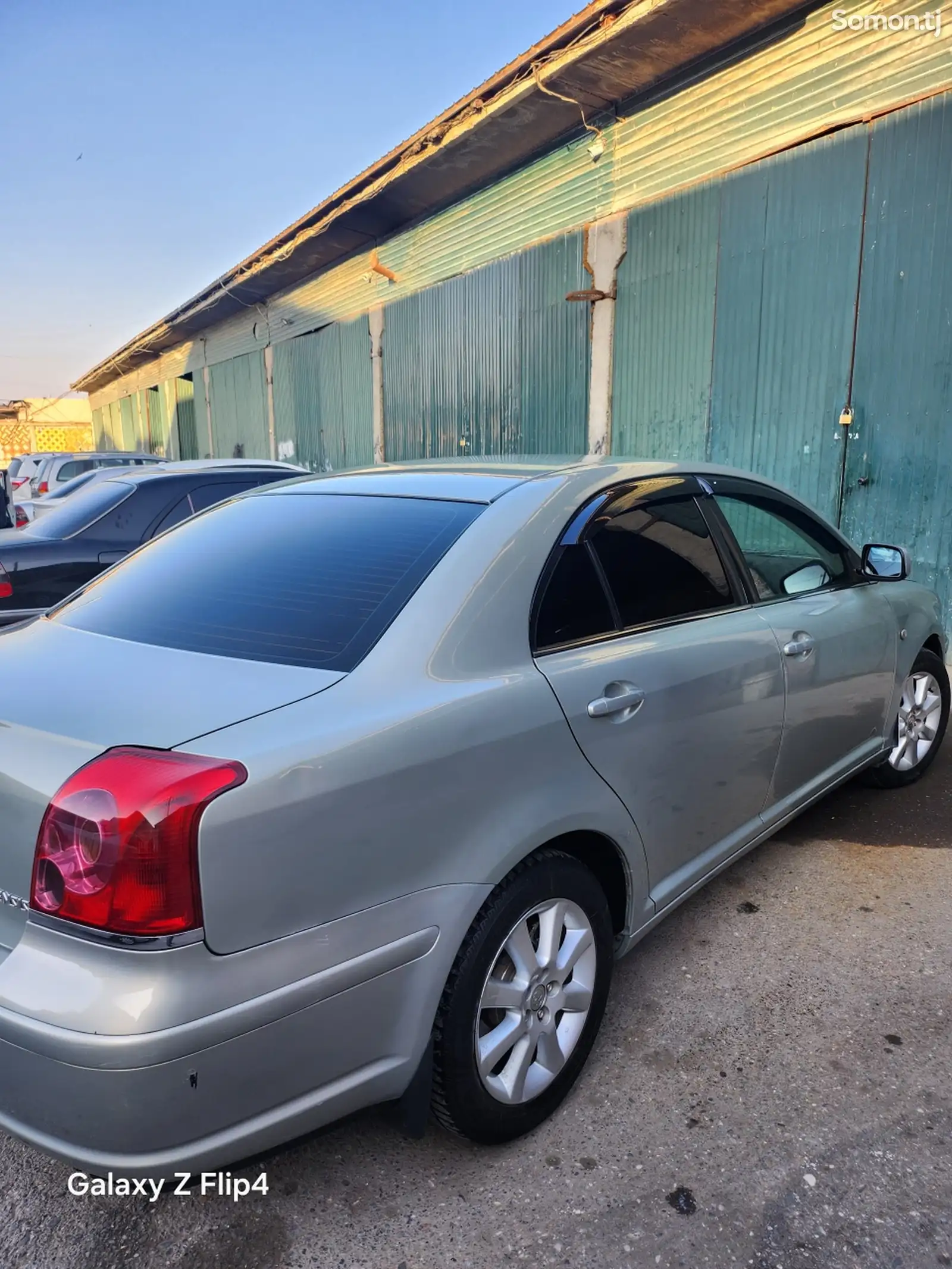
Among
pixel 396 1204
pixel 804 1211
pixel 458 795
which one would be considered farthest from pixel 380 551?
pixel 804 1211

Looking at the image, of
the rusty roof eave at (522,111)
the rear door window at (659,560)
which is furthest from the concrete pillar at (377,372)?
the rear door window at (659,560)

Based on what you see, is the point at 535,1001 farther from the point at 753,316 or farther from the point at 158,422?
the point at 158,422

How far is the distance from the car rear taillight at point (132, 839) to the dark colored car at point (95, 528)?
442cm

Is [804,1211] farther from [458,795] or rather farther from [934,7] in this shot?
[934,7]

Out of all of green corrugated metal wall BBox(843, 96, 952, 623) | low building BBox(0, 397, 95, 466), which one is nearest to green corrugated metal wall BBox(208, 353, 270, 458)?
green corrugated metal wall BBox(843, 96, 952, 623)

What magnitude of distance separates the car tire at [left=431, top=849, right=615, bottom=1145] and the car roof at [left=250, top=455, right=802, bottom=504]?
1017 mm

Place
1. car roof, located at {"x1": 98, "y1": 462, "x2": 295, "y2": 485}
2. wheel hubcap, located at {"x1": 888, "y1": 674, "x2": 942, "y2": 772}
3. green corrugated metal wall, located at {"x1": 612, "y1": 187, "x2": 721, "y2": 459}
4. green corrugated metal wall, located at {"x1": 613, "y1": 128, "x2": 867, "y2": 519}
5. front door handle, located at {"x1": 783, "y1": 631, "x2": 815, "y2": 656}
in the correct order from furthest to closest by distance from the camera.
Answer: green corrugated metal wall, located at {"x1": 612, "y1": 187, "x2": 721, "y2": 459} → green corrugated metal wall, located at {"x1": 613, "y1": 128, "x2": 867, "y2": 519} → car roof, located at {"x1": 98, "y1": 462, "x2": 295, "y2": 485} → wheel hubcap, located at {"x1": 888, "y1": 674, "x2": 942, "y2": 772} → front door handle, located at {"x1": 783, "y1": 631, "x2": 815, "y2": 656}

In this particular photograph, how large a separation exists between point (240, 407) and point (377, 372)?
21.7ft

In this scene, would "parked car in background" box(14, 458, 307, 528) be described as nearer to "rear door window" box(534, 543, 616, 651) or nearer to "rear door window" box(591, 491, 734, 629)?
"rear door window" box(591, 491, 734, 629)

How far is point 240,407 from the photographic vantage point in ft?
60.2

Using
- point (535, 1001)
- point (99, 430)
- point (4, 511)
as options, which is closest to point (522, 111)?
point (4, 511)

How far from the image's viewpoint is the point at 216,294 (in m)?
16.3

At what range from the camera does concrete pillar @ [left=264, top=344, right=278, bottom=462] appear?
16484mm

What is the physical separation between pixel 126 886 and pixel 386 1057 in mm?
654
